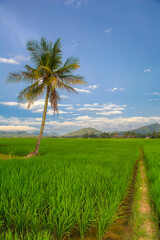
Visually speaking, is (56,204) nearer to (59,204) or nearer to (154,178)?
(59,204)

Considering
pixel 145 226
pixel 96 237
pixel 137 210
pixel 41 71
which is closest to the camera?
pixel 96 237

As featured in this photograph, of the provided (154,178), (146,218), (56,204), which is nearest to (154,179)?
(154,178)

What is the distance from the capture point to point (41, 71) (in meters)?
10.1

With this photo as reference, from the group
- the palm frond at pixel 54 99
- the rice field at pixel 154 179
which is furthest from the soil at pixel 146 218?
the palm frond at pixel 54 99

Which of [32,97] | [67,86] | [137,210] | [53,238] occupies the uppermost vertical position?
[67,86]

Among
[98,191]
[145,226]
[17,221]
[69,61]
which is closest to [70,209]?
[17,221]

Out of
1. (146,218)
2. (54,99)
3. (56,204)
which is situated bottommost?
(146,218)

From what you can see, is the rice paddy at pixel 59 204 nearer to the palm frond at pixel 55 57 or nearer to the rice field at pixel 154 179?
the rice field at pixel 154 179

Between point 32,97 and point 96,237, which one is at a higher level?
point 32,97

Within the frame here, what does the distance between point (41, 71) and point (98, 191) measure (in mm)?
9613

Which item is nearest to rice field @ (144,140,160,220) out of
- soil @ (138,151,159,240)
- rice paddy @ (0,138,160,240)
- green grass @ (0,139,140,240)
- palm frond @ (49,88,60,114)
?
rice paddy @ (0,138,160,240)

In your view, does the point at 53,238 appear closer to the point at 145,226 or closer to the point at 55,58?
the point at 145,226

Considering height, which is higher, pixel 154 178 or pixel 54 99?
pixel 54 99

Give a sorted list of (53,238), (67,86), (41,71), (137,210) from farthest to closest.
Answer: (67,86) → (41,71) → (137,210) → (53,238)
